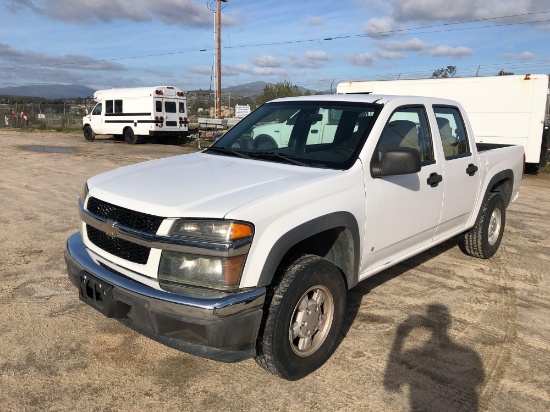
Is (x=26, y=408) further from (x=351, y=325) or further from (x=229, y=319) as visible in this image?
(x=351, y=325)

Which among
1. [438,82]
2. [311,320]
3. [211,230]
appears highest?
[438,82]

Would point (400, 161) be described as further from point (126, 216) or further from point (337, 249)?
point (126, 216)

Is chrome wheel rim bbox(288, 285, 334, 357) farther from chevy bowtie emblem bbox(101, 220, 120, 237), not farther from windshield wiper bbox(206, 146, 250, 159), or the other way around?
windshield wiper bbox(206, 146, 250, 159)

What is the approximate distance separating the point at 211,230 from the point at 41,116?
129 ft

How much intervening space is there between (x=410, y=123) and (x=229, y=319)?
252 cm

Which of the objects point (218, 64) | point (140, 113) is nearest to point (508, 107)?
point (140, 113)

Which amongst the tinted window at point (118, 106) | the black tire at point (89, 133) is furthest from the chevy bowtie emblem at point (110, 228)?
the black tire at point (89, 133)

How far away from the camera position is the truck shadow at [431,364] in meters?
2.96

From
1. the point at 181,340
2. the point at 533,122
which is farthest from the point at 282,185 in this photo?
the point at 533,122

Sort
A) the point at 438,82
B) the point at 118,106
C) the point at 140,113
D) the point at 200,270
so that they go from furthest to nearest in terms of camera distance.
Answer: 1. the point at 118,106
2. the point at 140,113
3. the point at 438,82
4. the point at 200,270

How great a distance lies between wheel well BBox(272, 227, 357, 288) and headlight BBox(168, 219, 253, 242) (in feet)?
2.39

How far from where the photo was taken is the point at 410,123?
13.6 ft

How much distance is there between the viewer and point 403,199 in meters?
3.80

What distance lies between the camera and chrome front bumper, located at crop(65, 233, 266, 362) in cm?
254
